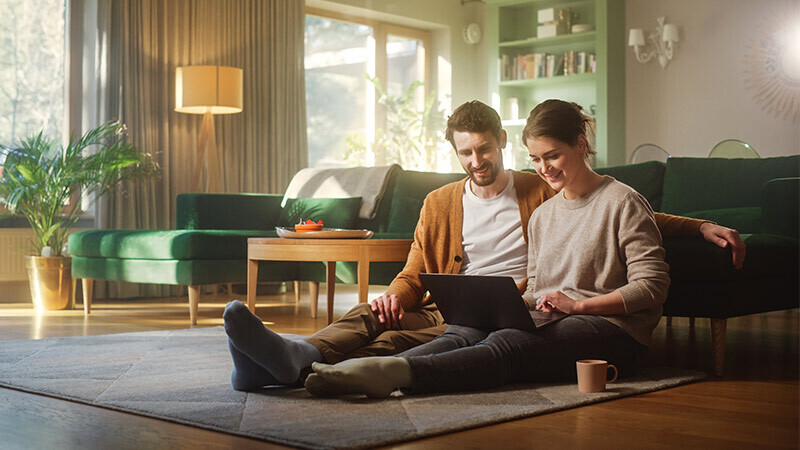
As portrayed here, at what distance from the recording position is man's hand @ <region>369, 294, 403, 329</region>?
7.91 ft

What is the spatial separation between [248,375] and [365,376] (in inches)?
13.5

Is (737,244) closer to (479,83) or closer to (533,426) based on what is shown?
(533,426)

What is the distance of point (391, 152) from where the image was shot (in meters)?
7.59

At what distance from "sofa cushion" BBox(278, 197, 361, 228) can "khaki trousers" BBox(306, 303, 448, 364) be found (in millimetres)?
2341

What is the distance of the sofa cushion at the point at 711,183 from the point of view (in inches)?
149

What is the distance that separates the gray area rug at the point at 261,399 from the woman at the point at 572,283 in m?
0.07

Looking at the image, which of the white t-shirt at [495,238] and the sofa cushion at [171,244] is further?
the sofa cushion at [171,244]

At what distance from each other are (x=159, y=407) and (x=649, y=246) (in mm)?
1235

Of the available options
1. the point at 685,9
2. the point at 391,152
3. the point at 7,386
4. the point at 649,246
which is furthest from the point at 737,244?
the point at 391,152

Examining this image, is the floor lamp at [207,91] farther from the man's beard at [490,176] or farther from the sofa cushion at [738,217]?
the man's beard at [490,176]

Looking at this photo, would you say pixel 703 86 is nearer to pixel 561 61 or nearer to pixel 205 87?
pixel 561 61

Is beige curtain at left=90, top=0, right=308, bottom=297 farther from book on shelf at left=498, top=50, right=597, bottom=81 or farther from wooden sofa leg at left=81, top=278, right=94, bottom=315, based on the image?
book on shelf at left=498, top=50, right=597, bottom=81

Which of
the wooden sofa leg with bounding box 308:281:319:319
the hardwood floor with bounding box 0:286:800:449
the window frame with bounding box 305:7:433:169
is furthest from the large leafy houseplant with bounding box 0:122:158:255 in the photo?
the hardwood floor with bounding box 0:286:800:449

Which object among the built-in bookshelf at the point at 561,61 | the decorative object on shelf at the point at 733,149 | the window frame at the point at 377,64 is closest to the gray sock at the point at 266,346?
the decorative object on shelf at the point at 733,149
